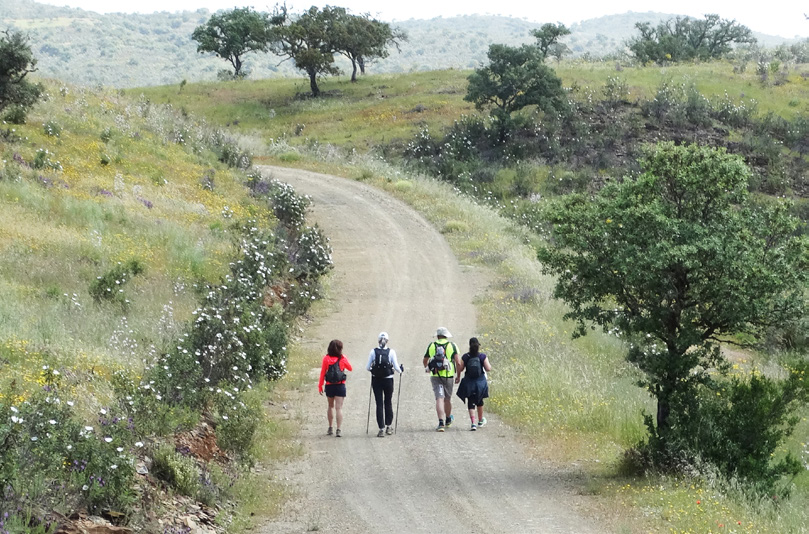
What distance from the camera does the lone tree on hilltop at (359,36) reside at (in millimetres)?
56219

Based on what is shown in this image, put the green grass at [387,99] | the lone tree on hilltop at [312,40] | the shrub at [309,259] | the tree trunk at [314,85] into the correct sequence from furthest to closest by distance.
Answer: the tree trunk at [314,85] < the lone tree on hilltop at [312,40] < the green grass at [387,99] < the shrub at [309,259]

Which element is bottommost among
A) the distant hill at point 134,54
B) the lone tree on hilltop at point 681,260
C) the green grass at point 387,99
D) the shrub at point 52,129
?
the lone tree on hilltop at point 681,260

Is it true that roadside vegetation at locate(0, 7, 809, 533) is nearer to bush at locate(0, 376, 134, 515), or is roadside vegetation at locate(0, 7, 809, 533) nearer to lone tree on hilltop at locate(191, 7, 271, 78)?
bush at locate(0, 376, 134, 515)

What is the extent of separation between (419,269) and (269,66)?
133m

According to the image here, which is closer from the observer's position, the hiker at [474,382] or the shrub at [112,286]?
the hiker at [474,382]

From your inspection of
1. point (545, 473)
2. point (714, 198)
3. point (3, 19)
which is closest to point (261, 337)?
point (545, 473)

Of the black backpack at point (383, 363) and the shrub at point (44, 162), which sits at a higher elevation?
the shrub at point (44, 162)

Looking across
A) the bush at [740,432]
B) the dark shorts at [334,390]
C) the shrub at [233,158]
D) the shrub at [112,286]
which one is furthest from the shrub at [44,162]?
the bush at [740,432]

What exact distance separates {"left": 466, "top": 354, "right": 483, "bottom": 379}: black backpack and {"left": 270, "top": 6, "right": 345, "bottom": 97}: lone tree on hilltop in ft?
141

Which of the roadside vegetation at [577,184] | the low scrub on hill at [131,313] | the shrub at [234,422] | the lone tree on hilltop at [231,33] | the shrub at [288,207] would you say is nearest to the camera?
the low scrub on hill at [131,313]

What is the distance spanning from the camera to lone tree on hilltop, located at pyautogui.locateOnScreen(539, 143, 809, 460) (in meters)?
10.8

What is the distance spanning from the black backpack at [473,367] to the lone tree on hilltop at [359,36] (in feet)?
149

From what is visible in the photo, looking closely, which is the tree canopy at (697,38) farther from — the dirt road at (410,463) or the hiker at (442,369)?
the hiker at (442,369)

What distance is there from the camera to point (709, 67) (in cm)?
5462
